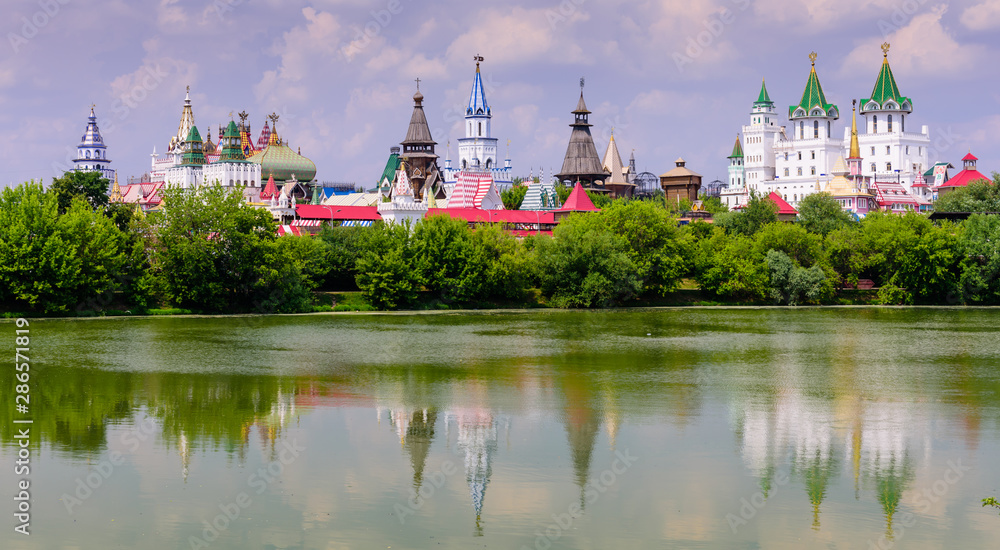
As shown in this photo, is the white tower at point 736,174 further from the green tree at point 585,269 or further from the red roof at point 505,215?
the green tree at point 585,269

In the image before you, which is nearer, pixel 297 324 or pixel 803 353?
pixel 803 353

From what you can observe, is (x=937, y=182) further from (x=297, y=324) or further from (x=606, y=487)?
(x=606, y=487)

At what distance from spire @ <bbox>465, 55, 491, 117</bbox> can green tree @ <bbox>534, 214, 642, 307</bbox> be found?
5348cm

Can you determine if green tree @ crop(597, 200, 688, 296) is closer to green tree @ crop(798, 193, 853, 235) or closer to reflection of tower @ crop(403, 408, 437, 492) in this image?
green tree @ crop(798, 193, 853, 235)

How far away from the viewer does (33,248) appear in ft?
157

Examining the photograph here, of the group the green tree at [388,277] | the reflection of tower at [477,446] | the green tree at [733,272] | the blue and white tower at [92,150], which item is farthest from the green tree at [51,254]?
the blue and white tower at [92,150]

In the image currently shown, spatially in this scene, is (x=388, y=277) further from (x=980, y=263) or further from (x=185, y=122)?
(x=185, y=122)

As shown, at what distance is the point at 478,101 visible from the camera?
112312mm

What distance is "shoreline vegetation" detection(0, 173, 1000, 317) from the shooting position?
49.6 metres

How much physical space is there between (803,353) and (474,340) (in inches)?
456

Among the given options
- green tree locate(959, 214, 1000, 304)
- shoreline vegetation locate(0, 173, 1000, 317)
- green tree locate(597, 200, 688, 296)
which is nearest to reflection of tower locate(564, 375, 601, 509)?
shoreline vegetation locate(0, 173, 1000, 317)

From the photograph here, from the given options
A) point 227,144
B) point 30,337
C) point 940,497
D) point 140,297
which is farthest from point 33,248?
→ point 227,144

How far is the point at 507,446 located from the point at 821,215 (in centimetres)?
6362

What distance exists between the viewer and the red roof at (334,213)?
7875 centimetres
